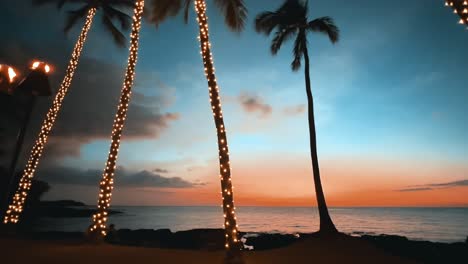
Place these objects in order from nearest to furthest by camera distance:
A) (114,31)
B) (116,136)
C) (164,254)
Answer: (164,254) → (116,136) → (114,31)

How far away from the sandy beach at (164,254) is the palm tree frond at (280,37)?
1061 cm

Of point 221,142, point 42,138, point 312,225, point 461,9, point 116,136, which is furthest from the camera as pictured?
point 312,225

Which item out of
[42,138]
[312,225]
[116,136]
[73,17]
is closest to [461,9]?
[116,136]

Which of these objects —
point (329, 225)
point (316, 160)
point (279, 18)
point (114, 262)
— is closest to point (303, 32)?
point (279, 18)

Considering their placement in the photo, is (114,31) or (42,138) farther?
(114,31)

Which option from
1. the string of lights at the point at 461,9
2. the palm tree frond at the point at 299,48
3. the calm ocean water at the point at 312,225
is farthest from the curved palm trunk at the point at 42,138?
the calm ocean water at the point at 312,225

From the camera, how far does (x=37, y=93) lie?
9.27 meters

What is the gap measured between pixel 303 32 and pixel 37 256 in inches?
604

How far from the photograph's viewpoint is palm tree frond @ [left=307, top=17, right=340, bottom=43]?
1606 centimetres

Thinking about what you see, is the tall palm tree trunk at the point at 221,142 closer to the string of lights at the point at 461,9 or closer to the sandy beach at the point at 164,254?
the sandy beach at the point at 164,254

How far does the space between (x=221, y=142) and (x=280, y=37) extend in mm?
10187

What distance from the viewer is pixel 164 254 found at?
8773 mm

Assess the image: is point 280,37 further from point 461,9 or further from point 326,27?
point 461,9

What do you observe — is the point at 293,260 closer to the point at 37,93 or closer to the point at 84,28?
the point at 37,93
